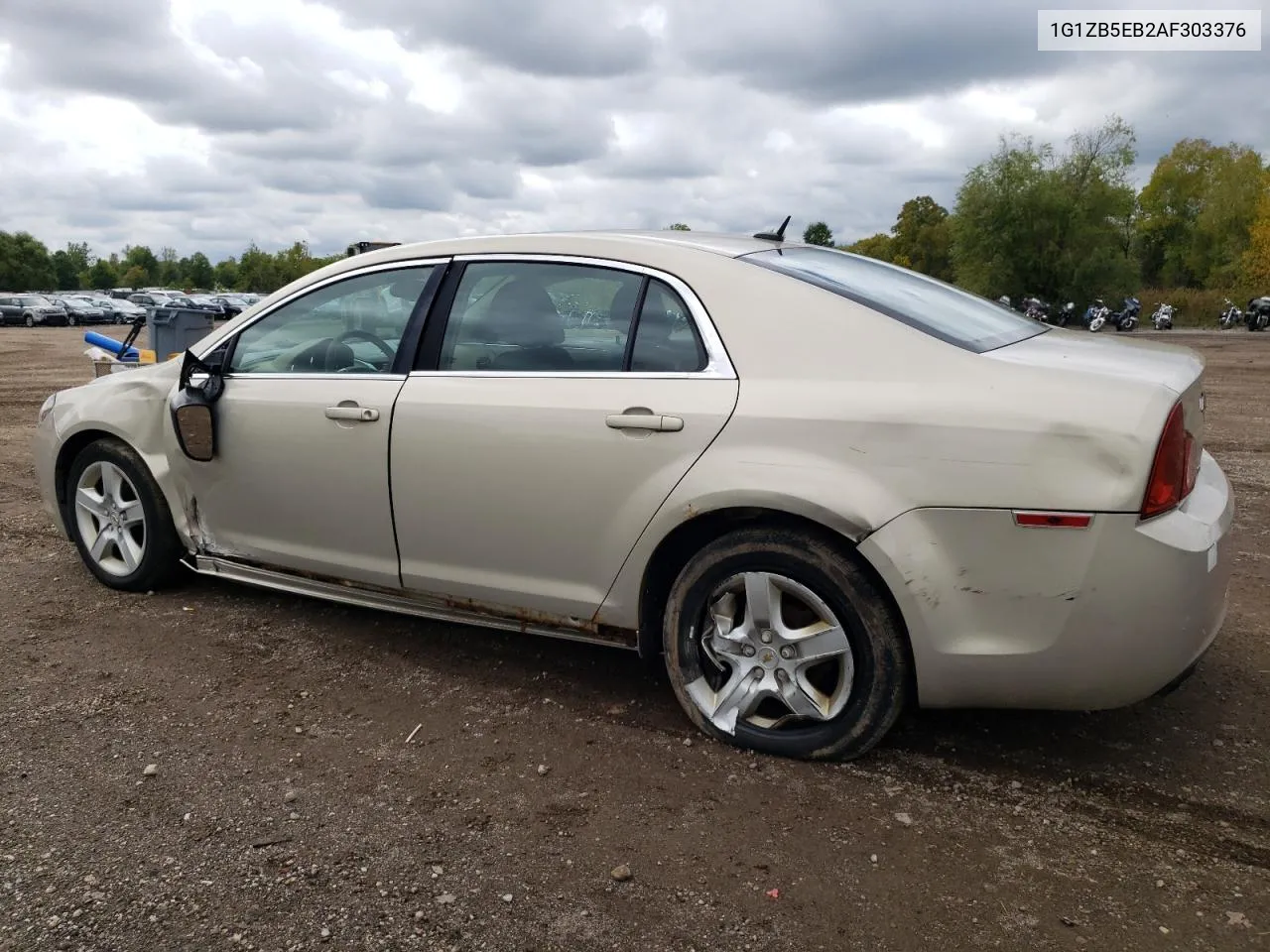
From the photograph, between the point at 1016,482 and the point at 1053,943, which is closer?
the point at 1053,943

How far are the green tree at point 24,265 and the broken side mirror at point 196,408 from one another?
4078 inches

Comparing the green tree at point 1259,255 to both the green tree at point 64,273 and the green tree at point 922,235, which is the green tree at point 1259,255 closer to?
the green tree at point 922,235

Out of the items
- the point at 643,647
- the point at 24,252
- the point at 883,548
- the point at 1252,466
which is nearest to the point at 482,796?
the point at 643,647

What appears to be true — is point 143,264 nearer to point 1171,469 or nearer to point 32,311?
point 32,311

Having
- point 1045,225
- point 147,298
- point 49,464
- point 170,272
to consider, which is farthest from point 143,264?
point 49,464

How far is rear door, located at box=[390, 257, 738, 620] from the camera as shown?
3189 mm

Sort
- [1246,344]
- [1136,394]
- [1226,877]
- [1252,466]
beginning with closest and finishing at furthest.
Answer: [1226,877], [1136,394], [1252,466], [1246,344]

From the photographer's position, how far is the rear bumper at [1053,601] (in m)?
A: 2.65

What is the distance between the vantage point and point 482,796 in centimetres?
300

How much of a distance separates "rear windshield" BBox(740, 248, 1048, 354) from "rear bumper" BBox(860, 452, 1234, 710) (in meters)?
0.61

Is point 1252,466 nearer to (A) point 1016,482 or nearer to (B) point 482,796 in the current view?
(A) point 1016,482

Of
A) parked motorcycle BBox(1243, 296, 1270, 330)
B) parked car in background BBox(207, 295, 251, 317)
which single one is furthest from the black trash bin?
parked car in background BBox(207, 295, 251, 317)

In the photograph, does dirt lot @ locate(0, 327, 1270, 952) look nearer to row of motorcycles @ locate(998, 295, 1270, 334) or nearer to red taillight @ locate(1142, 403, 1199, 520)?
red taillight @ locate(1142, 403, 1199, 520)

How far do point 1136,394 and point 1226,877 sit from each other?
123cm
